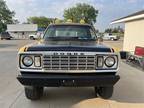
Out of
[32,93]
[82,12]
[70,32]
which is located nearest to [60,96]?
[32,93]

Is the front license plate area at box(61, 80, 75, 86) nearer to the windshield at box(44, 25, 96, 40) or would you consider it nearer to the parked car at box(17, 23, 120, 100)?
the parked car at box(17, 23, 120, 100)

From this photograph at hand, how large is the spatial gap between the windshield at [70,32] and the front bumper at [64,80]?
86.0 inches

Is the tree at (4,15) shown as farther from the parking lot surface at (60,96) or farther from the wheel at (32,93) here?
the wheel at (32,93)

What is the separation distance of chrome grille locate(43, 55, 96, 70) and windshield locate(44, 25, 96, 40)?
2.01 m

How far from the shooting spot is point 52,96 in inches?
293

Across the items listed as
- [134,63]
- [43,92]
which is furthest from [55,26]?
[134,63]

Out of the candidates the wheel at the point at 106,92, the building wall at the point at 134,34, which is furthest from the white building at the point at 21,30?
the wheel at the point at 106,92

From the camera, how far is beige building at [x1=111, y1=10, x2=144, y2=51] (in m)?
17.4

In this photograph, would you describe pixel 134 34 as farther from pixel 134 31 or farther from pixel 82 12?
pixel 82 12

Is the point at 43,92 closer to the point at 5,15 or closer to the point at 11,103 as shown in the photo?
the point at 11,103

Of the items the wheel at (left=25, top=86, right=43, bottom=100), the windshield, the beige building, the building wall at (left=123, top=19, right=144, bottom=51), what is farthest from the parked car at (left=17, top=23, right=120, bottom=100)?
Answer: the building wall at (left=123, top=19, right=144, bottom=51)

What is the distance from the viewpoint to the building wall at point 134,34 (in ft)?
57.2

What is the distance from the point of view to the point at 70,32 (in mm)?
8406

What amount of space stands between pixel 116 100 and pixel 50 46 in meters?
2.13
